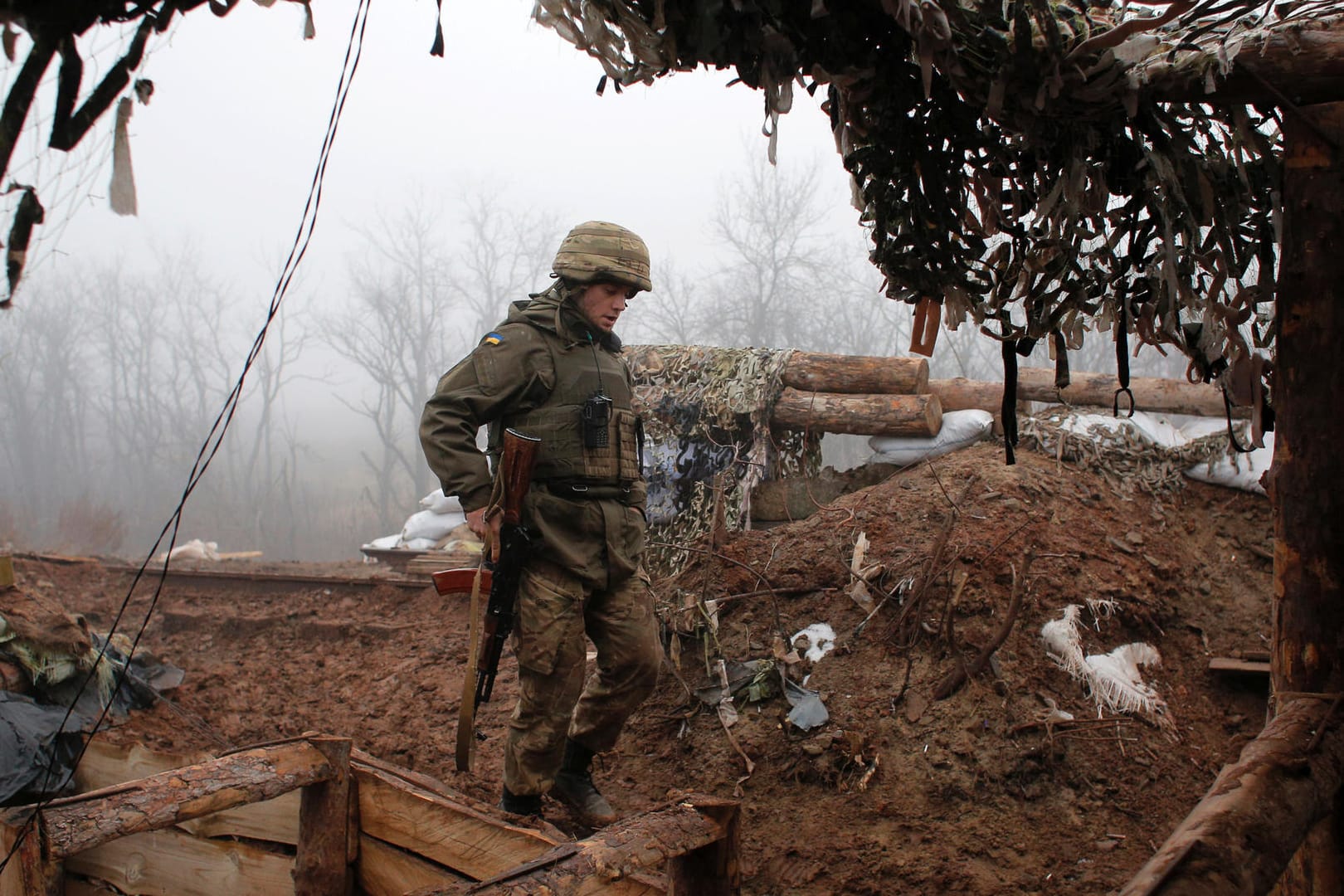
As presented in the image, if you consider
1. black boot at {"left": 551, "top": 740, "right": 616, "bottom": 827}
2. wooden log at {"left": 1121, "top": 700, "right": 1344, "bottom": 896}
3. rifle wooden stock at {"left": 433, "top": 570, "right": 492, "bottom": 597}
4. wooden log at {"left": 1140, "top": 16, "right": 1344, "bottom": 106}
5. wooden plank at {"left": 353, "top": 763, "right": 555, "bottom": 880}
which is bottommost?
black boot at {"left": 551, "top": 740, "right": 616, "bottom": 827}

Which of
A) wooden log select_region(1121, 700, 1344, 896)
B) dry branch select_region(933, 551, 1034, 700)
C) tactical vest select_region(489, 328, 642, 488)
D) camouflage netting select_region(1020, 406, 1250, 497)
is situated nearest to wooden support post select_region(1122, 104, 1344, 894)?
wooden log select_region(1121, 700, 1344, 896)

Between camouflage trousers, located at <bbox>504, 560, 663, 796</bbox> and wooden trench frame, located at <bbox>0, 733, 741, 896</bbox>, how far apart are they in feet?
1.61

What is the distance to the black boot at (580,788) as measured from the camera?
3525 millimetres

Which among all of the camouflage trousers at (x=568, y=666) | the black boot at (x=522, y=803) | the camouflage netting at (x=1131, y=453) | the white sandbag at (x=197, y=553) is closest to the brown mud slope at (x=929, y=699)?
the camouflage netting at (x=1131, y=453)

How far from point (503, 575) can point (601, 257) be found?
1.21 meters

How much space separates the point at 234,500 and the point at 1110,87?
107 feet

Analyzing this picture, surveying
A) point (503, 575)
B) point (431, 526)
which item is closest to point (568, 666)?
point (503, 575)

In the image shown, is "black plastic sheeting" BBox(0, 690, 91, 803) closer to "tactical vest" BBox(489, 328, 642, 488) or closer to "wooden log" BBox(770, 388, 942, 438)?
"tactical vest" BBox(489, 328, 642, 488)

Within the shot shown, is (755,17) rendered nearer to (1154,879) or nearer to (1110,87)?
(1110,87)

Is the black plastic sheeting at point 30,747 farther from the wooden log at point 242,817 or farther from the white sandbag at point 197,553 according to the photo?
the white sandbag at point 197,553

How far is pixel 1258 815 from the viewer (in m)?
1.75

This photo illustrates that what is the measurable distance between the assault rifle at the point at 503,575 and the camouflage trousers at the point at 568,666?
0.20 ft

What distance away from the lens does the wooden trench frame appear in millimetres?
2033

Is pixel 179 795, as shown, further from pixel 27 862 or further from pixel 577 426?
pixel 577 426
